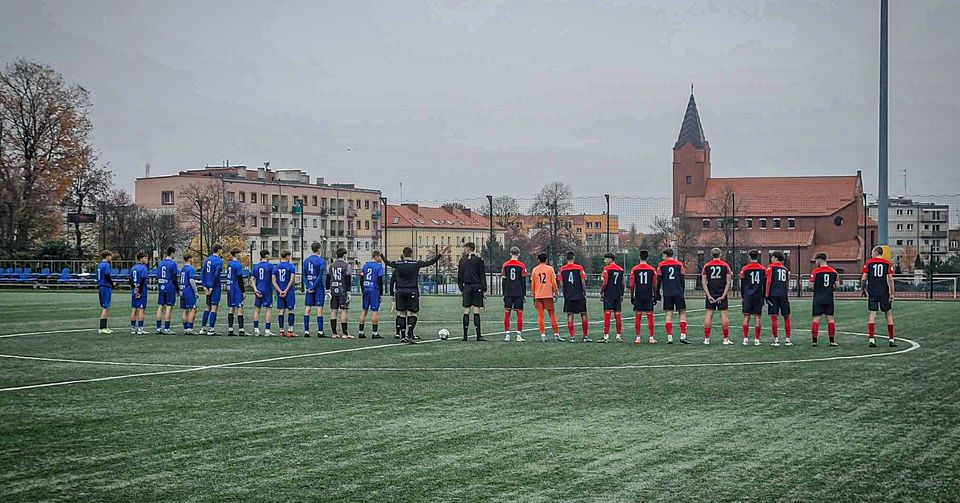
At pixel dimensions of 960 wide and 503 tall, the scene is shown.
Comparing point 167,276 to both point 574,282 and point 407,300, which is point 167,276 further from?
point 574,282

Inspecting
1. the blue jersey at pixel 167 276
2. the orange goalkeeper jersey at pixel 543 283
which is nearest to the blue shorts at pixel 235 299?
the blue jersey at pixel 167 276

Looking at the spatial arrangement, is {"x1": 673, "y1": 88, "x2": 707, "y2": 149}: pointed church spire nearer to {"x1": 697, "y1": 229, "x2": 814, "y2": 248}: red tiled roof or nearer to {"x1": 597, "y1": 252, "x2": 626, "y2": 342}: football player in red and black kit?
{"x1": 697, "y1": 229, "x2": 814, "y2": 248}: red tiled roof

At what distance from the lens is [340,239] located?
112m

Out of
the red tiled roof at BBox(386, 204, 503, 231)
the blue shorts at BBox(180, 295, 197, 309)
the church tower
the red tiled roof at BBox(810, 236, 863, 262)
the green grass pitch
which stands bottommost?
the green grass pitch

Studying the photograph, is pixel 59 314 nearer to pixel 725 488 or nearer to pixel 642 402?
pixel 642 402

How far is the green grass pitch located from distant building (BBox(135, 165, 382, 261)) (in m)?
81.0

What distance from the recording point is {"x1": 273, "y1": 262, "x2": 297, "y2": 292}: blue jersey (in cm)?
2231

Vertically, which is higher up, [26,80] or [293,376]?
[26,80]

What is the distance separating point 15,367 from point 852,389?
488 inches

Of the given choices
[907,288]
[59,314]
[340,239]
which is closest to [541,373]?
[59,314]

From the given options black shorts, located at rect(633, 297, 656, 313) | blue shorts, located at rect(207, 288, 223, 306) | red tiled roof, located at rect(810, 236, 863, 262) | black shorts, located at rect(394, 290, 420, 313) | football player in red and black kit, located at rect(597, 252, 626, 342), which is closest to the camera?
black shorts, located at rect(394, 290, 420, 313)

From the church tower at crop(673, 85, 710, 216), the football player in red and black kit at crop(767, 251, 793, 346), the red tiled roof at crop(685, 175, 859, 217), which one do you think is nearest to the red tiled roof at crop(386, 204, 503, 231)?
the church tower at crop(673, 85, 710, 216)

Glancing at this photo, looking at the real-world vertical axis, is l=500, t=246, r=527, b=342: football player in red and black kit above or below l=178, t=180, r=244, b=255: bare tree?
below

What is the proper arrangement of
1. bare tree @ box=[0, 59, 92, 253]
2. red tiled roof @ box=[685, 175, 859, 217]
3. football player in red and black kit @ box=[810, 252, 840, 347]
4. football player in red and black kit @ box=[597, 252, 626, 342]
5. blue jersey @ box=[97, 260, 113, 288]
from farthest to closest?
red tiled roof @ box=[685, 175, 859, 217], bare tree @ box=[0, 59, 92, 253], blue jersey @ box=[97, 260, 113, 288], football player in red and black kit @ box=[597, 252, 626, 342], football player in red and black kit @ box=[810, 252, 840, 347]
